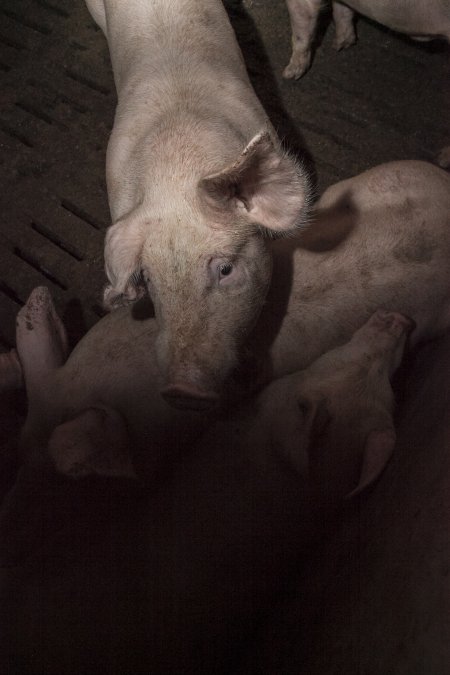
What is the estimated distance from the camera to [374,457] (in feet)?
5.97

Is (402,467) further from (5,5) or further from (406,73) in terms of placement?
(5,5)

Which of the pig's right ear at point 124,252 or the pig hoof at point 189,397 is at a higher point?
the pig's right ear at point 124,252

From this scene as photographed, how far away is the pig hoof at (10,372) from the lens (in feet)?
7.98

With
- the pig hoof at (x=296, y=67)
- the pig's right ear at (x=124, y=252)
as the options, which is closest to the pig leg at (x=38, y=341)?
the pig's right ear at (x=124, y=252)

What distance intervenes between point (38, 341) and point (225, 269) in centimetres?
90

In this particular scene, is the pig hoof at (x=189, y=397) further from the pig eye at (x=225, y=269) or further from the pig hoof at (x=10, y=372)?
the pig hoof at (x=10, y=372)

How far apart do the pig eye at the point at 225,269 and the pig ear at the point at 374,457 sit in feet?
2.01

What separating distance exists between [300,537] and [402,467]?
1.42 feet

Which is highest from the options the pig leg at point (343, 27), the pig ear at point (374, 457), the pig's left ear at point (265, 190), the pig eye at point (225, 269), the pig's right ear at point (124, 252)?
the pig's left ear at point (265, 190)

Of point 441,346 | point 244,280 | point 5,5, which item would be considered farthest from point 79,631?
point 5,5

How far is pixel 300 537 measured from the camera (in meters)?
2.01

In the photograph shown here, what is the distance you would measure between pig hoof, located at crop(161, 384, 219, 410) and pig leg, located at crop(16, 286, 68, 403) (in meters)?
0.76

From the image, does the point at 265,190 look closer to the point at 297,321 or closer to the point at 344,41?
the point at 297,321

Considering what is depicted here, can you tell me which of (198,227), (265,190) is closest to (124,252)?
(198,227)
